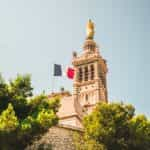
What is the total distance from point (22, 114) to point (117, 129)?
19.5 feet

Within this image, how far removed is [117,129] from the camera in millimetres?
21469

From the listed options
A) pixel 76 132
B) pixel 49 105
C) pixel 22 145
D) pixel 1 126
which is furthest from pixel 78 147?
pixel 1 126

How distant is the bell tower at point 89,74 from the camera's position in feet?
228

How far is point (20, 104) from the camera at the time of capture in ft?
61.2

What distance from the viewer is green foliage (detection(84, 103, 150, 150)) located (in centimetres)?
2108

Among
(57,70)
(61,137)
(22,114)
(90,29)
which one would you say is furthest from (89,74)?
(22,114)

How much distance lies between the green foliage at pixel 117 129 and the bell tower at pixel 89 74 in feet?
148

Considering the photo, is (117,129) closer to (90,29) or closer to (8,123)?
(8,123)

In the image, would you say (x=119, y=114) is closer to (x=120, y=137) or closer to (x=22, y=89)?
(x=120, y=137)

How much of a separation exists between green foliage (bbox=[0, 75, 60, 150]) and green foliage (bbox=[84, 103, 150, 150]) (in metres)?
3.45

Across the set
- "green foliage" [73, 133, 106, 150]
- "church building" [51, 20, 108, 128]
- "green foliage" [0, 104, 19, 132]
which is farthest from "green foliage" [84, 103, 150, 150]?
"church building" [51, 20, 108, 128]

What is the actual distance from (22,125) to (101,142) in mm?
6359

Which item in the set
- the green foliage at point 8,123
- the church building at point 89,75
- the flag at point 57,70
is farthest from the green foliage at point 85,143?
the church building at point 89,75

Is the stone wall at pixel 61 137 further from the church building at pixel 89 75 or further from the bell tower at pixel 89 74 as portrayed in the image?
the bell tower at pixel 89 74
